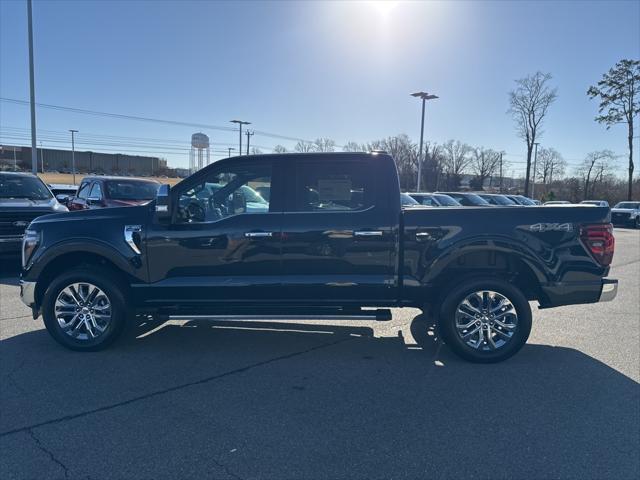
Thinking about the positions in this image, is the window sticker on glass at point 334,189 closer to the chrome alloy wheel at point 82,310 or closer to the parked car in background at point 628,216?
the chrome alloy wheel at point 82,310

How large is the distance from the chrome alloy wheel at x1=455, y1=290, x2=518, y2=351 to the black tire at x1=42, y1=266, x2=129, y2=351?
349cm

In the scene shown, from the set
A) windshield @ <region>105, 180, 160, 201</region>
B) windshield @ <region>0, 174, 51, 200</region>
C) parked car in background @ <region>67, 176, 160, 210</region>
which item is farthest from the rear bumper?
windshield @ <region>105, 180, 160, 201</region>

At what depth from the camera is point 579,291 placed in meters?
4.63

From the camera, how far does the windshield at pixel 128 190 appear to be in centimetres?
1159

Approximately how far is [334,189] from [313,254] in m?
0.71

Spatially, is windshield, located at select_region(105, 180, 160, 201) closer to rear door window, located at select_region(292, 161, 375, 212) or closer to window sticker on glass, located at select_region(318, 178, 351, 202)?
rear door window, located at select_region(292, 161, 375, 212)

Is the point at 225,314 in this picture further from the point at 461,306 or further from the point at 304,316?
the point at 461,306

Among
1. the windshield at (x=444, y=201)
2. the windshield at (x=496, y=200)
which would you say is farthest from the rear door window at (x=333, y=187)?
the windshield at (x=496, y=200)

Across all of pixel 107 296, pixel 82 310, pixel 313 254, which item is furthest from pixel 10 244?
pixel 313 254

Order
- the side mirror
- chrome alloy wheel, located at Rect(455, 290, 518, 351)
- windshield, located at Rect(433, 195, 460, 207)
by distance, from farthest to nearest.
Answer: windshield, located at Rect(433, 195, 460, 207), chrome alloy wheel, located at Rect(455, 290, 518, 351), the side mirror

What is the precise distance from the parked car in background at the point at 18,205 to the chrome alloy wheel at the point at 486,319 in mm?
8124

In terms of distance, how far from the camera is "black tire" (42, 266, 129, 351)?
15.5ft

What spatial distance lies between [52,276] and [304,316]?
2800 millimetres

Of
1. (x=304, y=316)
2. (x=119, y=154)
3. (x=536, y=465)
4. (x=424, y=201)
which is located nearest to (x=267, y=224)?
(x=304, y=316)
